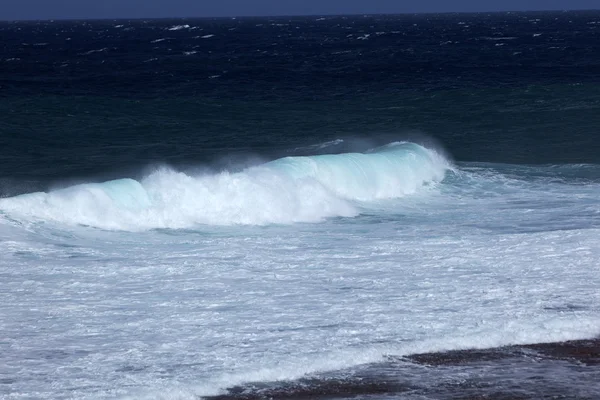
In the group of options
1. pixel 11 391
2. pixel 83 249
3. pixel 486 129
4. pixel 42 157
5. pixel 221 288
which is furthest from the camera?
pixel 486 129

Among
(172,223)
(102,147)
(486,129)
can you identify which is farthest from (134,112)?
(172,223)

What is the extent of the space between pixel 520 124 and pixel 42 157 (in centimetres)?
1389

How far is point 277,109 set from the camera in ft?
109

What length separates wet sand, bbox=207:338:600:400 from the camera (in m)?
8.19

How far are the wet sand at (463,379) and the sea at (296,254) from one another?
0.09 feet

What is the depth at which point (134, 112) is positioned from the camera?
32219 mm

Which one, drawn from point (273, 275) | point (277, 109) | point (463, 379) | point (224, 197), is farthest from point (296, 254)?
point (277, 109)

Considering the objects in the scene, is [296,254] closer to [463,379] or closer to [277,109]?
[463,379]

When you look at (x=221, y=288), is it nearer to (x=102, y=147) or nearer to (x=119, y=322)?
(x=119, y=322)

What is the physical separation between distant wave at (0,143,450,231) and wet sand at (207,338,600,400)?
691cm

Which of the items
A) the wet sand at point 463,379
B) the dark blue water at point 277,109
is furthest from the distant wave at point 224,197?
the wet sand at point 463,379

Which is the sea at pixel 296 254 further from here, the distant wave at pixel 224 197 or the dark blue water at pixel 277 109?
the dark blue water at pixel 277 109

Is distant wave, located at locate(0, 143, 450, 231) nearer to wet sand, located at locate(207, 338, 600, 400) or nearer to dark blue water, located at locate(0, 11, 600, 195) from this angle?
dark blue water, located at locate(0, 11, 600, 195)

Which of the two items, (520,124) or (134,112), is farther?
(134,112)
